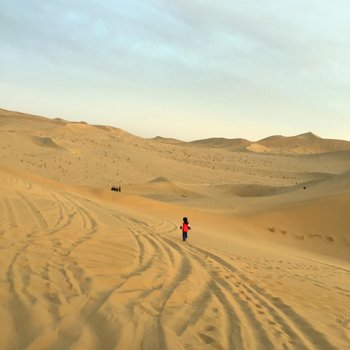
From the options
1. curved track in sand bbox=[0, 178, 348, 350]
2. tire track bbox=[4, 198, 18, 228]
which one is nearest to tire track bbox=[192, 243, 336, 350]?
curved track in sand bbox=[0, 178, 348, 350]

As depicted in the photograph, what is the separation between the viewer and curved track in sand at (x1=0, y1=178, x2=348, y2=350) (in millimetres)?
3730

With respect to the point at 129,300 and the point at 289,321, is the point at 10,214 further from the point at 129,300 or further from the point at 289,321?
the point at 289,321

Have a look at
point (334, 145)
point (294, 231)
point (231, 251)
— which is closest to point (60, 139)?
point (294, 231)

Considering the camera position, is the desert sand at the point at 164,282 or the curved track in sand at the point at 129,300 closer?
the curved track in sand at the point at 129,300

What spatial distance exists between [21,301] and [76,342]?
1.03 m

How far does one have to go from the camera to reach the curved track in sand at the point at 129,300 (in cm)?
373

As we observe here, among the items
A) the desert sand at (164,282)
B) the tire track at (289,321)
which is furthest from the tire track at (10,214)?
Result: the tire track at (289,321)

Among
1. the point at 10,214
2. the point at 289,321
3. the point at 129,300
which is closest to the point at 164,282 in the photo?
the point at 129,300

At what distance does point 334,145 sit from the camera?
111m

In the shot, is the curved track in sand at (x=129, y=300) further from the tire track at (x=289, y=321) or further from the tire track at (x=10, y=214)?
the tire track at (x=10, y=214)

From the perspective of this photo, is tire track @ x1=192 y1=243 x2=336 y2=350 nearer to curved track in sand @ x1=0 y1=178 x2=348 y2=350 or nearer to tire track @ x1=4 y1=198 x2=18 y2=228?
curved track in sand @ x1=0 y1=178 x2=348 y2=350

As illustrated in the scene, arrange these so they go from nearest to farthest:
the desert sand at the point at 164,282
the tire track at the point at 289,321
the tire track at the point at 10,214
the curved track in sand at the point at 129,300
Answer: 1. the curved track in sand at the point at 129,300
2. the desert sand at the point at 164,282
3. the tire track at the point at 289,321
4. the tire track at the point at 10,214

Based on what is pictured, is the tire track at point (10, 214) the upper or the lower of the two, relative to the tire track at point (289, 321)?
upper

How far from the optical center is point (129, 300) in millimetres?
Result: 4754
